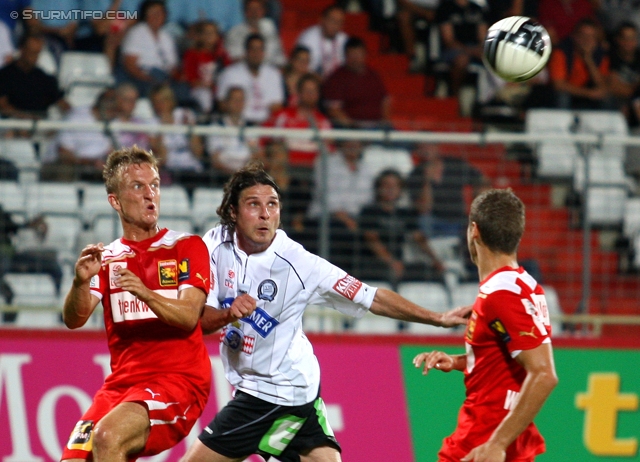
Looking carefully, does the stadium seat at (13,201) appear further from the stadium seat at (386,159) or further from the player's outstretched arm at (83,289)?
the player's outstretched arm at (83,289)

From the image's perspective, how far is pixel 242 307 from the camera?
449cm

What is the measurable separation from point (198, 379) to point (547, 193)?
439cm

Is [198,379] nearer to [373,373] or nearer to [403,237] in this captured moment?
[373,373]

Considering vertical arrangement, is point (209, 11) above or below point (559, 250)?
above

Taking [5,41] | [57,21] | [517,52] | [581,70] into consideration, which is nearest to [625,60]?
[581,70]

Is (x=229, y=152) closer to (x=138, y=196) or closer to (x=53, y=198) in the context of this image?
(x=53, y=198)

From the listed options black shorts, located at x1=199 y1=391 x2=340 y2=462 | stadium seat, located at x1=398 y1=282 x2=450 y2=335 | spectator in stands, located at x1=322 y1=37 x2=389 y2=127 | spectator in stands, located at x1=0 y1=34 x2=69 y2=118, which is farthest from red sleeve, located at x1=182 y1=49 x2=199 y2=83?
black shorts, located at x1=199 y1=391 x2=340 y2=462

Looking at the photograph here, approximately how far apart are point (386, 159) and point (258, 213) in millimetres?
3377

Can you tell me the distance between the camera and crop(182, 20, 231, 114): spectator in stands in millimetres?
10250

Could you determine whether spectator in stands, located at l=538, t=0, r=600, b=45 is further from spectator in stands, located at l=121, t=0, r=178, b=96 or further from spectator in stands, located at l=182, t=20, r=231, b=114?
spectator in stands, located at l=121, t=0, r=178, b=96

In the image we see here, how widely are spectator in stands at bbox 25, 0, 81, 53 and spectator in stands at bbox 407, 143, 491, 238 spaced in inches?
173

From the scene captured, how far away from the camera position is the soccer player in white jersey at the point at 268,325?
494 cm

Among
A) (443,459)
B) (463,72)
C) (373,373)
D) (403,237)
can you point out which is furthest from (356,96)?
(443,459)

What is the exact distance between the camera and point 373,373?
7.34 m
